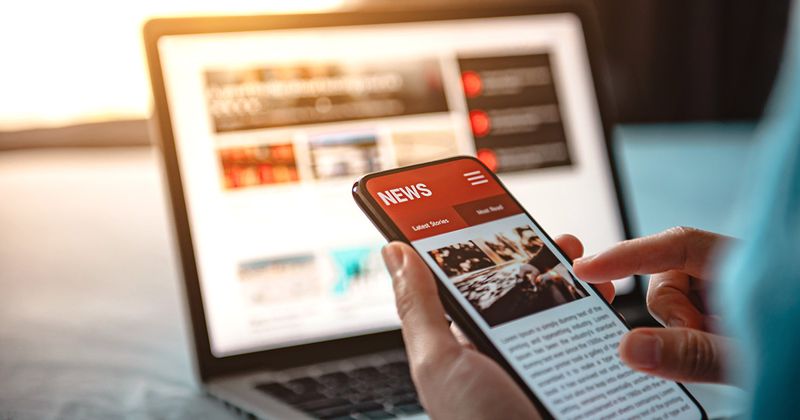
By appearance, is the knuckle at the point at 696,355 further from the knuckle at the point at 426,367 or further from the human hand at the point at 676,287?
the knuckle at the point at 426,367

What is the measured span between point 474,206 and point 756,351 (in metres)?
0.32

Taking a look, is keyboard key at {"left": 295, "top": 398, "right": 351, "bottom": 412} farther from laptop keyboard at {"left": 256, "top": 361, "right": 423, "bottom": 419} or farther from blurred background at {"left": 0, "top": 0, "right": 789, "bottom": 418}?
blurred background at {"left": 0, "top": 0, "right": 789, "bottom": 418}

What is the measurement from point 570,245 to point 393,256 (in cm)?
16

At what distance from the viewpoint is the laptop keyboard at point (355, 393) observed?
25.4 inches

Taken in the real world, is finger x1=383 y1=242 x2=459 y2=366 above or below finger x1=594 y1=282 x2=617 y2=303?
above

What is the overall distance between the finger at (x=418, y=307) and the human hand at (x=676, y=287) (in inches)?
4.2

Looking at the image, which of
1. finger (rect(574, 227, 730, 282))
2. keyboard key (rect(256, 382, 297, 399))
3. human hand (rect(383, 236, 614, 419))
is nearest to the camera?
human hand (rect(383, 236, 614, 419))

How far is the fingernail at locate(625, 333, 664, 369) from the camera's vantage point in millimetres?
453

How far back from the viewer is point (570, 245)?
22.9 inches

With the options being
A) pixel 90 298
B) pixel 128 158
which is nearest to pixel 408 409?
pixel 90 298

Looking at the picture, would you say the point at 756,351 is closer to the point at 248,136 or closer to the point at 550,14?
the point at 248,136

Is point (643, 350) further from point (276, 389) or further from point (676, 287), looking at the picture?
point (276, 389)

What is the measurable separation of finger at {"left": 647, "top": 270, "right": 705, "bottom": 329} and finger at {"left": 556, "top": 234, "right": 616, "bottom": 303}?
4 centimetres

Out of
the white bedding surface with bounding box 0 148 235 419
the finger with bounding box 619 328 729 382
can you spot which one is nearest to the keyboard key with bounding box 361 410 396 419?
the white bedding surface with bounding box 0 148 235 419
